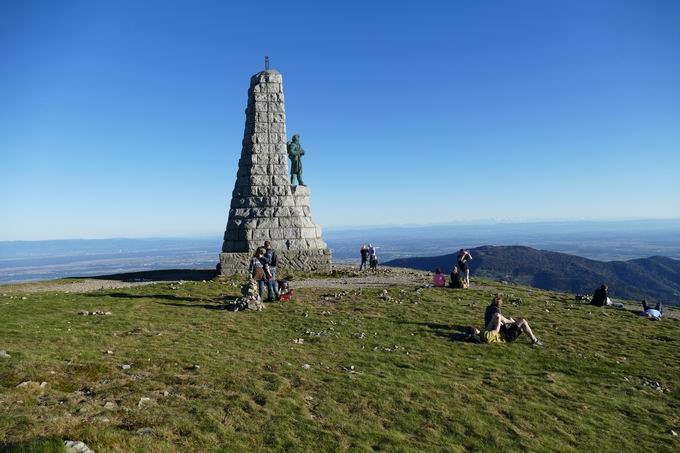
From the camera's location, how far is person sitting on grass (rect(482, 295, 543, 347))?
16.0m

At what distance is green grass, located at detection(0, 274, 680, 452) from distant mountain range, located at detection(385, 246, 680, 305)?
135m

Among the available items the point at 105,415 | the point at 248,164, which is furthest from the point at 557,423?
the point at 248,164

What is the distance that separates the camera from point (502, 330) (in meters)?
16.8

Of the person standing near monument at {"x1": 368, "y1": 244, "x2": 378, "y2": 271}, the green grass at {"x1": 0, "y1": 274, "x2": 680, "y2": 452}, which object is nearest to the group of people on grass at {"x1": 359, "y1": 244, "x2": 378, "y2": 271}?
the person standing near monument at {"x1": 368, "y1": 244, "x2": 378, "y2": 271}

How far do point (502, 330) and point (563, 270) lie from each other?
6293 inches

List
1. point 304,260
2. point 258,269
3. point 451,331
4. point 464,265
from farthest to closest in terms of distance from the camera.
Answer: point 304,260 < point 464,265 < point 258,269 < point 451,331

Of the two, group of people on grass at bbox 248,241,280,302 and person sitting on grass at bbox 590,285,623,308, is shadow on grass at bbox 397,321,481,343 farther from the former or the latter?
person sitting on grass at bbox 590,285,623,308

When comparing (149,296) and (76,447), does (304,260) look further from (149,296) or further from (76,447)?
(76,447)

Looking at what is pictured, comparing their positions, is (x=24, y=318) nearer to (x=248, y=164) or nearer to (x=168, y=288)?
(x=168, y=288)

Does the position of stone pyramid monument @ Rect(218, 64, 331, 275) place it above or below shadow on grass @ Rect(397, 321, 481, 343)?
above

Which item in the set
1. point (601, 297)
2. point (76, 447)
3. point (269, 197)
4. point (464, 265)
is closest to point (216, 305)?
point (76, 447)

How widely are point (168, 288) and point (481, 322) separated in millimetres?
17369

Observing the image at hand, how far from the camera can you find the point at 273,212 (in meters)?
34.3

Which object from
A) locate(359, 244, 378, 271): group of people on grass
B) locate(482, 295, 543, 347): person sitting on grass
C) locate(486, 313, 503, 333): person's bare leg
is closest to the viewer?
locate(482, 295, 543, 347): person sitting on grass
